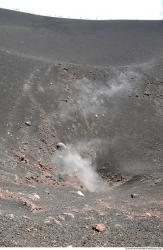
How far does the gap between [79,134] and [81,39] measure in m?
12.9

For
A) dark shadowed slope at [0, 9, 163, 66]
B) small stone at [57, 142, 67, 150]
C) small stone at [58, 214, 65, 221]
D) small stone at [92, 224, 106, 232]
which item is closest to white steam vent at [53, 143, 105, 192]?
small stone at [57, 142, 67, 150]

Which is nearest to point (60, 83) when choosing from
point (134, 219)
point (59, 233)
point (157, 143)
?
point (157, 143)

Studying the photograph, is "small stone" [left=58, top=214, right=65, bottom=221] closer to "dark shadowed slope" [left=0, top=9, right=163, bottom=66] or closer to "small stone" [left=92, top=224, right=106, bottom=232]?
"small stone" [left=92, top=224, right=106, bottom=232]

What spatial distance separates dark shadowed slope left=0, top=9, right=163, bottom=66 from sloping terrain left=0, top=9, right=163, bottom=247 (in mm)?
89

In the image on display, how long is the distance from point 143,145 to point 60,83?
6203 millimetres

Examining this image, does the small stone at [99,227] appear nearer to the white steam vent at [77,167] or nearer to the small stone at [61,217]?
the small stone at [61,217]

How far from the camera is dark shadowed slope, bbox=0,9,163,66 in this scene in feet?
101

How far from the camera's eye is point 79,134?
24.0 m

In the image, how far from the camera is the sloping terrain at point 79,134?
1267 centimetres

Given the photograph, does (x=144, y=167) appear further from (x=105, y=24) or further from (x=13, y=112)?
(x=105, y=24)

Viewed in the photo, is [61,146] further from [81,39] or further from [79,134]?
[81,39]

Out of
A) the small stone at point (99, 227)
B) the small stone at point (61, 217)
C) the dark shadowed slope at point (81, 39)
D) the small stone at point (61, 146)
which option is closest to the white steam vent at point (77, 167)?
the small stone at point (61, 146)

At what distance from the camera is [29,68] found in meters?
26.6

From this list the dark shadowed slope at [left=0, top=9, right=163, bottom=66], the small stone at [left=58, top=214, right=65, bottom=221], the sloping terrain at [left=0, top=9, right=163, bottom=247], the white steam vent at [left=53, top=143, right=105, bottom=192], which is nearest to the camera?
Result: the sloping terrain at [left=0, top=9, right=163, bottom=247]
